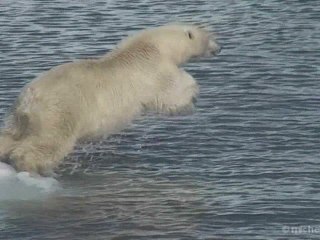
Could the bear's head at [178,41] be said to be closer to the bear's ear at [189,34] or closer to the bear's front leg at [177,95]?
the bear's ear at [189,34]

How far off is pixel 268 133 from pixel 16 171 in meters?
3.21

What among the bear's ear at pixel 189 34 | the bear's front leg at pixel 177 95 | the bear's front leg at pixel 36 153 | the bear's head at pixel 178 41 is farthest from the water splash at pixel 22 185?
the bear's ear at pixel 189 34

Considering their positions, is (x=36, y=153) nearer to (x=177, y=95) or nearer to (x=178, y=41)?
(x=177, y=95)

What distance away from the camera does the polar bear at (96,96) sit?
1123cm

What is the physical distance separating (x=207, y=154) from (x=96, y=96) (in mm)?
1594

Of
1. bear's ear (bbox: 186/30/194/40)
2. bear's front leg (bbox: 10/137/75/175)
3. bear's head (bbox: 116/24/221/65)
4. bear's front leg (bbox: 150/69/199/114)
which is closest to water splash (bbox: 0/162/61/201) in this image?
bear's front leg (bbox: 10/137/75/175)

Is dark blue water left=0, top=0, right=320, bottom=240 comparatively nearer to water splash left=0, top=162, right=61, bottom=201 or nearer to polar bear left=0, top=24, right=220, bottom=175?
water splash left=0, top=162, right=61, bottom=201

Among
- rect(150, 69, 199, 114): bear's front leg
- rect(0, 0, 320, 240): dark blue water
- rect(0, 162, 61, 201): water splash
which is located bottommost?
rect(0, 0, 320, 240): dark blue water

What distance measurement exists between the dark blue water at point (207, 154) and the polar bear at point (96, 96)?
0.52 metres

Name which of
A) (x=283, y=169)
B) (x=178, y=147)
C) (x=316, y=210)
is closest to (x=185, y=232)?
(x=316, y=210)

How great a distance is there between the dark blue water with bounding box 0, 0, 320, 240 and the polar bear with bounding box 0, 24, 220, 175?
0.52 metres

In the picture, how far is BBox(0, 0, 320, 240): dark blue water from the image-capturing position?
10.1 m

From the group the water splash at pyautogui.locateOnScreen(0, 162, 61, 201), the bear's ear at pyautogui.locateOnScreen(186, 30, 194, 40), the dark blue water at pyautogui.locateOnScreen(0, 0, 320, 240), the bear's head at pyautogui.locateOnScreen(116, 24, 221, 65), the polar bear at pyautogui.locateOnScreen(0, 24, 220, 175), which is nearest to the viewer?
the dark blue water at pyautogui.locateOnScreen(0, 0, 320, 240)

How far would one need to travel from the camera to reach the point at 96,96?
37.6 feet
